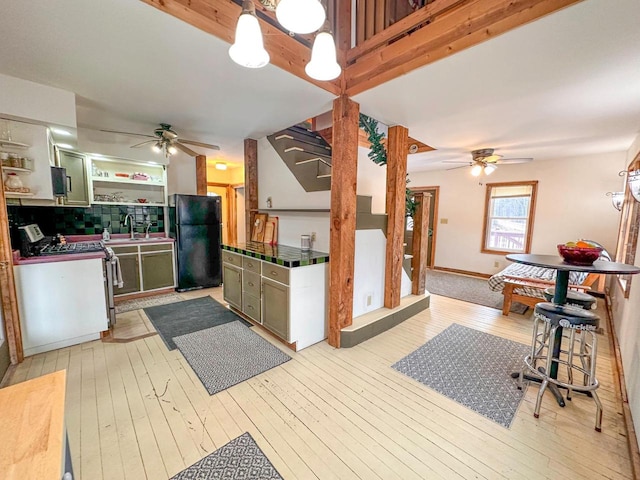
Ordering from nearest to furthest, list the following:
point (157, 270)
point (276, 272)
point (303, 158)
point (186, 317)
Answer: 1. point (276, 272)
2. point (186, 317)
3. point (303, 158)
4. point (157, 270)

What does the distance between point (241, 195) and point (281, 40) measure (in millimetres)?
4548

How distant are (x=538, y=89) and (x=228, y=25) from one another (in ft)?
8.05

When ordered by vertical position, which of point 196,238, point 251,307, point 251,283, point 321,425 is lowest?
point 321,425

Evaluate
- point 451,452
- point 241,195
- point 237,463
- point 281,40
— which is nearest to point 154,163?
point 241,195

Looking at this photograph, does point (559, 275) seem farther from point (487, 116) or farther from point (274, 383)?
point (274, 383)

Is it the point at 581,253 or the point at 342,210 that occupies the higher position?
the point at 342,210

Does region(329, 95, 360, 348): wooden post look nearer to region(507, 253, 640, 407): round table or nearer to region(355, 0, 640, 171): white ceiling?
region(355, 0, 640, 171): white ceiling

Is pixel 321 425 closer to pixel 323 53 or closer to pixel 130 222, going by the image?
pixel 323 53

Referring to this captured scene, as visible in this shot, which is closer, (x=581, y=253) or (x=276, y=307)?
(x=581, y=253)

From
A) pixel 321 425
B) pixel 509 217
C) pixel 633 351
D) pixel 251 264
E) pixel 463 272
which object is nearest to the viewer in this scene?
pixel 321 425

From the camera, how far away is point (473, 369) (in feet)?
7.68

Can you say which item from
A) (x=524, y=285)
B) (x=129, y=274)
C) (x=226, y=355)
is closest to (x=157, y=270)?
(x=129, y=274)

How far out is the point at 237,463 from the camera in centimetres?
146

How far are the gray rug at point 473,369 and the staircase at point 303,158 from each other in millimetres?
2043
